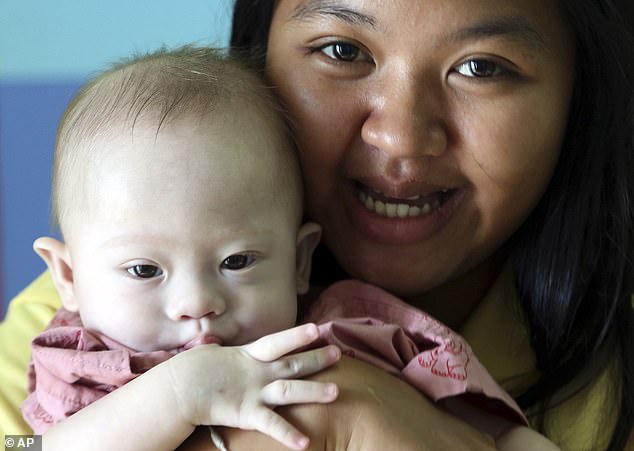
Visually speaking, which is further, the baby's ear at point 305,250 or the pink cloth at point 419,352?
the baby's ear at point 305,250

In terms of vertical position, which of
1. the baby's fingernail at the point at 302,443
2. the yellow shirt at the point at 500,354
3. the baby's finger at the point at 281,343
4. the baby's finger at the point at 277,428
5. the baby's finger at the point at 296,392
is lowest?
the yellow shirt at the point at 500,354

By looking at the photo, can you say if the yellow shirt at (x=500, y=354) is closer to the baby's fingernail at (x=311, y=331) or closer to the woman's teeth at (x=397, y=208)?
the woman's teeth at (x=397, y=208)

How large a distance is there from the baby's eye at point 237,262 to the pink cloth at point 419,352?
12cm

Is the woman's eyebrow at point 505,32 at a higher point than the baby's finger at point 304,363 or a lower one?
higher

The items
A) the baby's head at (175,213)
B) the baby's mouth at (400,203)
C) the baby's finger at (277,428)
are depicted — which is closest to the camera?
the baby's finger at (277,428)

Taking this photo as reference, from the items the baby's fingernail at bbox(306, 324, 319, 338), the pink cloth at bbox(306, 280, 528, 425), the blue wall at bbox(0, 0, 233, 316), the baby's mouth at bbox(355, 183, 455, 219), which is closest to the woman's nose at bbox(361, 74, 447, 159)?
the baby's mouth at bbox(355, 183, 455, 219)

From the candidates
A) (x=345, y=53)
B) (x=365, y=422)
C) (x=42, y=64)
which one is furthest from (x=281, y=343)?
(x=42, y=64)

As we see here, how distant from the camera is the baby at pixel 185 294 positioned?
1.02 m

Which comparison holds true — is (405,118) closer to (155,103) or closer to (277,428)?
(155,103)

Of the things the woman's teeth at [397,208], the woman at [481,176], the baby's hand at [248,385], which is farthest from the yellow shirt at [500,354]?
the baby's hand at [248,385]

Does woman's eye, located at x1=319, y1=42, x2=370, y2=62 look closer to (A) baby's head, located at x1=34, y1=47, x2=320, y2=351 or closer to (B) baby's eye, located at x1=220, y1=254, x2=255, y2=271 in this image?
(A) baby's head, located at x1=34, y1=47, x2=320, y2=351

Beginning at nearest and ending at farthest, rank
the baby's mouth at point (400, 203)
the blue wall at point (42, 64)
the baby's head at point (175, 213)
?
the baby's head at point (175, 213), the baby's mouth at point (400, 203), the blue wall at point (42, 64)

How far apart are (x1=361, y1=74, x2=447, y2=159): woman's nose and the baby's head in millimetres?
152

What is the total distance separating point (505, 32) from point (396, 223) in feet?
1.09
